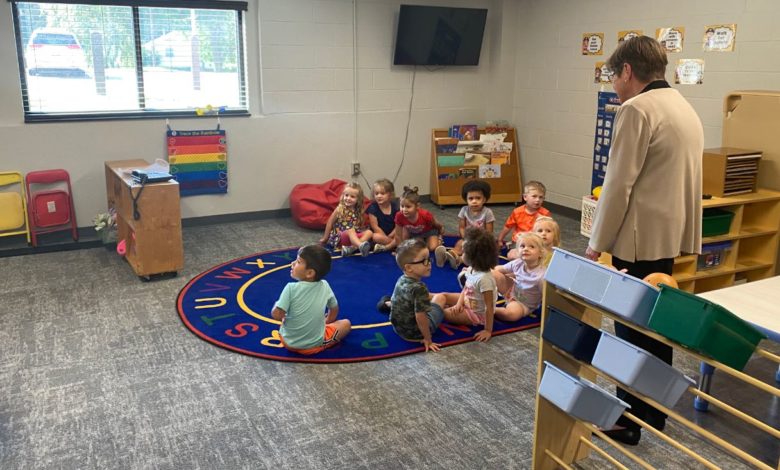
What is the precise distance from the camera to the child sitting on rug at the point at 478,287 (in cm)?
382

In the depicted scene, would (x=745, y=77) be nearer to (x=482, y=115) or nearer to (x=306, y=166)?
(x=482, y=115)

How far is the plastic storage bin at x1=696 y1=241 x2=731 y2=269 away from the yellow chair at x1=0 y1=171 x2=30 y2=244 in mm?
5149

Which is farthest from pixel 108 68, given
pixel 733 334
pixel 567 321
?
pixel 733 334

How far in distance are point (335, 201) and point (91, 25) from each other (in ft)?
8.40

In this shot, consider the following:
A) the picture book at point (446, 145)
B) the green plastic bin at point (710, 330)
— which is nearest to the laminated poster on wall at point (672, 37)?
the picture book at point (446, 145)

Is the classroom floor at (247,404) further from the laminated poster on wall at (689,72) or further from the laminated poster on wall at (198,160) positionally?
the laminated poster on wall at (689,72)

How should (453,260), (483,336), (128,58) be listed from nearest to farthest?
(483,336) → (453,260) → (128,58)

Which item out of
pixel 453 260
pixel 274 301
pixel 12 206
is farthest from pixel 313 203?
pixel 12 206

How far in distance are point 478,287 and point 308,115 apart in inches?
132

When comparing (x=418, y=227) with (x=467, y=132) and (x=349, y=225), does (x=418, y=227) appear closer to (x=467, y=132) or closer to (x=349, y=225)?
(x=349, y=225)

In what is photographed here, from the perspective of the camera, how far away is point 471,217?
539 cm

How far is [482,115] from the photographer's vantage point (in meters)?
7.50

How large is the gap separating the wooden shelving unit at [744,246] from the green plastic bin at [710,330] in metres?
2.80

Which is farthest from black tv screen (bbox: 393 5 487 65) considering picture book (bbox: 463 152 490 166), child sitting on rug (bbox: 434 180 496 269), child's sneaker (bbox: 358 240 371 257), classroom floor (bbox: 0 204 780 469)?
classroom floor (bbox: 0 204 780 469)
